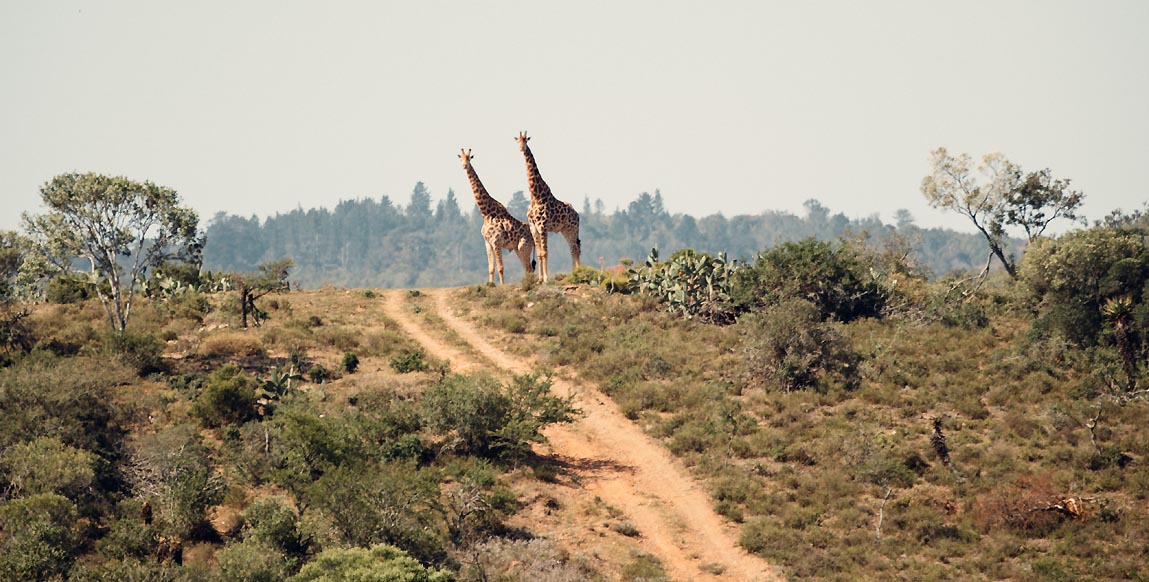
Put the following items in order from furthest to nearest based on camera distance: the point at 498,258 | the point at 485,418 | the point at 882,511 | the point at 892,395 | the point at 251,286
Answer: the point at 498,258 → the point at 251,286 → the point at 892,395 → the point at 485,418 → the point at 882,511

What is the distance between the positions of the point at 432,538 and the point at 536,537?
256cm

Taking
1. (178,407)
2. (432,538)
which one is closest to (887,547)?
(432,538)

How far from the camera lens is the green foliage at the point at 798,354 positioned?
31797 mm

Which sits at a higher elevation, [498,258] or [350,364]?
[498,258]

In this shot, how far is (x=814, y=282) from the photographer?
38312 mm

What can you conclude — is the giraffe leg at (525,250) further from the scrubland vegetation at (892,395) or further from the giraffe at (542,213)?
the scrubland vegetation at (892,395)

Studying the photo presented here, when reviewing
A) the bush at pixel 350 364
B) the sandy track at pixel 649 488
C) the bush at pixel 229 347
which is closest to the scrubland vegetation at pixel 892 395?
the sandy track at pixel 649 488

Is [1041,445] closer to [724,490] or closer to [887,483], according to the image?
[887,483]

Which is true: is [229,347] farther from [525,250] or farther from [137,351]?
[525,250]

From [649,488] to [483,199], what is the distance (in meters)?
23.1

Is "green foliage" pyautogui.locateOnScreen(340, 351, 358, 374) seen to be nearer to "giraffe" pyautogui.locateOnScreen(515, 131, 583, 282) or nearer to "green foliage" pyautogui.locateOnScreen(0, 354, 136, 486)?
"green foliage" pyautogui.locateOnScreen(0, 354, 136, 486)

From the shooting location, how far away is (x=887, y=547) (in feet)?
74.7

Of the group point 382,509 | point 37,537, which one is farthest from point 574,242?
point 37,537

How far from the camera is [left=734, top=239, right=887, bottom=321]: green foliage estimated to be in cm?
3812
